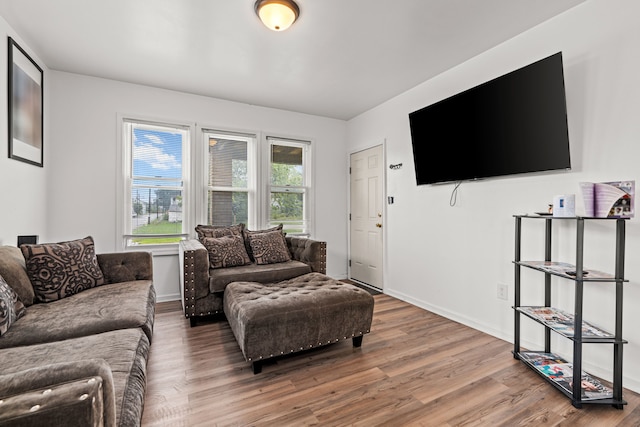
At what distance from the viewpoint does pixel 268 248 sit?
3322 mm

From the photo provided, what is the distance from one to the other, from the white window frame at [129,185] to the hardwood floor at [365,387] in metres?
1.30

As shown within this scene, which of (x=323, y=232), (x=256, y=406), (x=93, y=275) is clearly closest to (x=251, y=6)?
(x=93, y=275)

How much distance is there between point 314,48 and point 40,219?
309 centimetres

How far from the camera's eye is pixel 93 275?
2262 mm

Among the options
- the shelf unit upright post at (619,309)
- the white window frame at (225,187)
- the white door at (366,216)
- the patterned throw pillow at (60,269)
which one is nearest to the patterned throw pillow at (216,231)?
the white window frame at (225,187)

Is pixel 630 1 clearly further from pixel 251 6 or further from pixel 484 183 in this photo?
pixel 251 6

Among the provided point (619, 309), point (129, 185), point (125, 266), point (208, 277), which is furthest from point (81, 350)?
point (619, 309)

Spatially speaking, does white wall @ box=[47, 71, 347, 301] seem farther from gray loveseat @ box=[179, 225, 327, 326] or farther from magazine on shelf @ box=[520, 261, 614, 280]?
magazine on shelf @ box=[520, 261, 614, 280]

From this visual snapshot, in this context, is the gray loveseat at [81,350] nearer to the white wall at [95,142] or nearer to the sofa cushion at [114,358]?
the sofa cushion at [114,358]

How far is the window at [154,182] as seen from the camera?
344 centimetres

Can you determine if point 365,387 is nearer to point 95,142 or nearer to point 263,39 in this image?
point 263,39

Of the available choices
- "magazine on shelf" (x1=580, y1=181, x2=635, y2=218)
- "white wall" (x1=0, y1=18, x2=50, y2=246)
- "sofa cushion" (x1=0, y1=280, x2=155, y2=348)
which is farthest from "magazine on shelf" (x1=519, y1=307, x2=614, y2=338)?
"white wall" (x1=0, y1=18, x2=50, y2=246)

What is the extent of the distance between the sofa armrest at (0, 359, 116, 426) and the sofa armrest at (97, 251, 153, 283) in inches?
76.7

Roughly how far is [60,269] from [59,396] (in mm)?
1808
